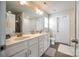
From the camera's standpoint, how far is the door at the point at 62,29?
3.84 m

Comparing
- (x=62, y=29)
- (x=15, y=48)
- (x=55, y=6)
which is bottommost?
(x=15, y=48)

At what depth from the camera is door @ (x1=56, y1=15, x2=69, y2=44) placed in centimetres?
384

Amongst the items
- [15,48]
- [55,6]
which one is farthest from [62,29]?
[15,48]

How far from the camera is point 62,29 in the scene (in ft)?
12.8

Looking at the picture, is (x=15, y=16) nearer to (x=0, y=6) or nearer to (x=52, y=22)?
(x=0, y=6)

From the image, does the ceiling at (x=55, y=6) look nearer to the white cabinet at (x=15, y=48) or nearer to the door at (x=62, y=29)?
the door at (x=62, y=29)

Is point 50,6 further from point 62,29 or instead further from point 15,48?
point 15,48

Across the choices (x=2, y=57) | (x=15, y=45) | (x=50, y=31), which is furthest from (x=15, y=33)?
(x=50, y=31)

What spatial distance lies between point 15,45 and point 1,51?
0.48 meters

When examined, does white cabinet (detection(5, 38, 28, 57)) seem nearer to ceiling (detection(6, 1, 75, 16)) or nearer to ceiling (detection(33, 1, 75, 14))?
ceiling (detection(6, 1, 75, 16))

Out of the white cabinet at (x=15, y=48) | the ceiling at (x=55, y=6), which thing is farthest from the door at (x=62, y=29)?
the white cabinet at (x=15, y=48)

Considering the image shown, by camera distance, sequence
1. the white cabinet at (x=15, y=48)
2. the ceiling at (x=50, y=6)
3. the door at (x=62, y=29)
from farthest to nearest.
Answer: the door at (x=62, y=29) < the ceiling at (x=50, y=6) < the white cabinet at (x=15, y=48)

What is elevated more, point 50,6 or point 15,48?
point 50,6

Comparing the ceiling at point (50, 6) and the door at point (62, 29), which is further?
the door at point (62, 29)
